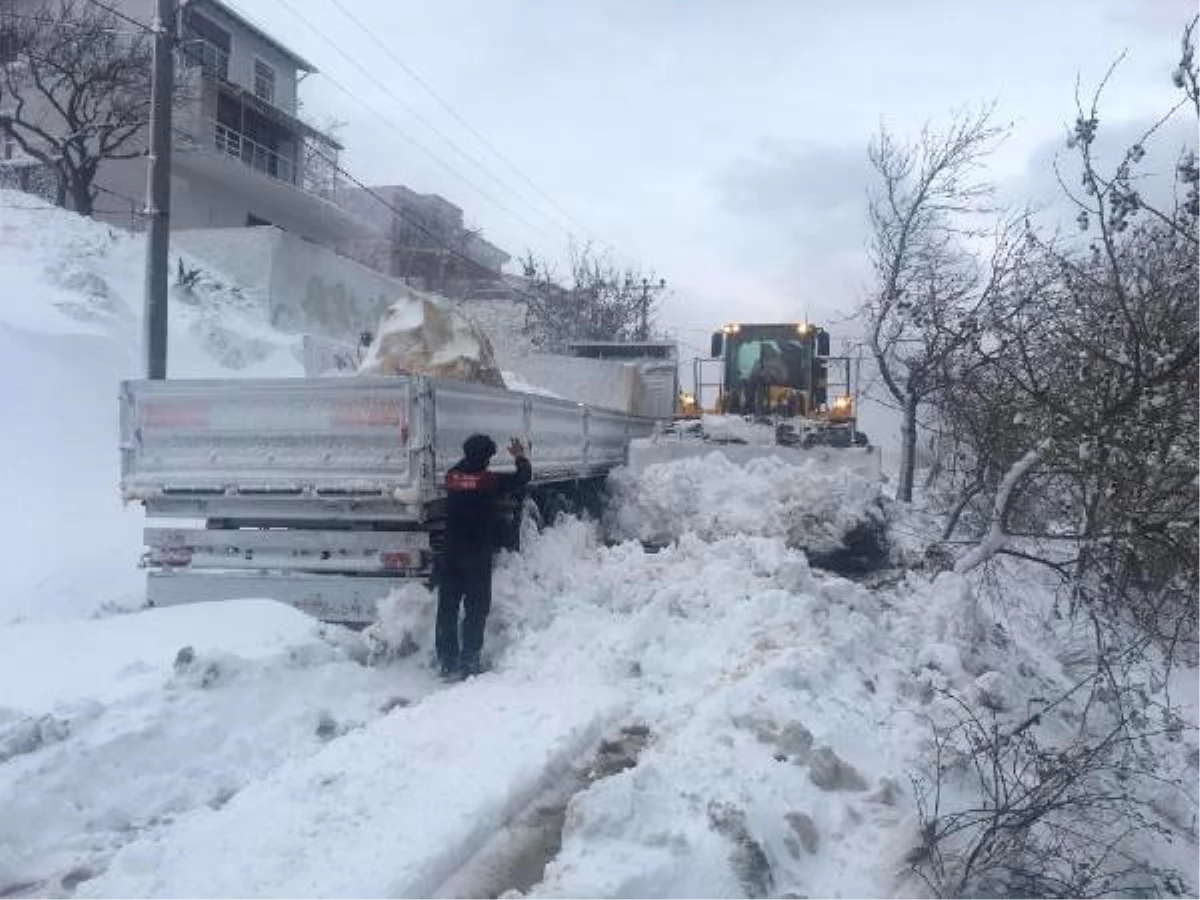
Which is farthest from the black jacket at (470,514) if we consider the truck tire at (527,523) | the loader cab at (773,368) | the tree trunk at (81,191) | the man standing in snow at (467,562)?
the tree trunk at (81,191)

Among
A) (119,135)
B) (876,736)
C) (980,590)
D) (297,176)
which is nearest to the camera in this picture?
(876,736)

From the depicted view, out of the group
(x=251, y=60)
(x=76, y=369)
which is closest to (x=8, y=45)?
(x=251, y=60)

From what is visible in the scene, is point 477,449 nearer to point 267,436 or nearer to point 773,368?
point 267,436

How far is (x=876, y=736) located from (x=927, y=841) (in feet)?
4.74

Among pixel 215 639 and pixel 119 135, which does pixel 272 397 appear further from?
pixel 119 135

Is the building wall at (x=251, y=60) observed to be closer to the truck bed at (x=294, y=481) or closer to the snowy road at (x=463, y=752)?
the truck bed at (x=294, y=481)

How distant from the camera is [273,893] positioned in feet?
12.8

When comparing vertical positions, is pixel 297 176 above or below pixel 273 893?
above

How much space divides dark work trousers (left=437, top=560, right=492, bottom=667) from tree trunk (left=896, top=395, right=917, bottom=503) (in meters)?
14.7

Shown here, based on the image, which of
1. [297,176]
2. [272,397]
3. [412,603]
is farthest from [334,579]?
[297,176]

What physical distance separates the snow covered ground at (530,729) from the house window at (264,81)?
2779 centimetres

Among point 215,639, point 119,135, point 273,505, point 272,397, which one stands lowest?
point 215,639

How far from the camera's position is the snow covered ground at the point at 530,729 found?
4234 millimetres

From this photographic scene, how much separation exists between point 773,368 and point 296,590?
11000 millimetres
